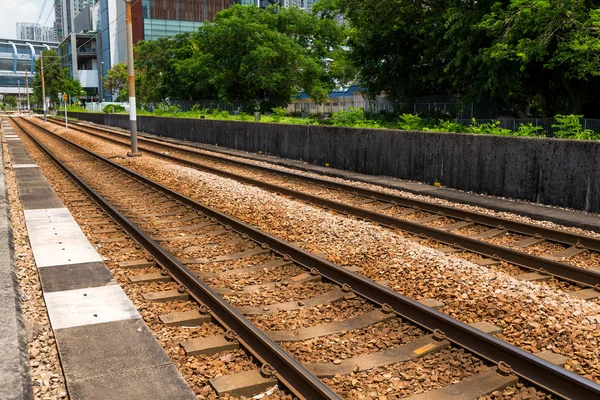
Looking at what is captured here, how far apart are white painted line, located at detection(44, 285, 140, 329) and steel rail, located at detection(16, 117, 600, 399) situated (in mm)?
2535

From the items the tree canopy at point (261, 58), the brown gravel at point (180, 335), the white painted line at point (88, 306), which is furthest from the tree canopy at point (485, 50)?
the white painted line at point (88, 306)

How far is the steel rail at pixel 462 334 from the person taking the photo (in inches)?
182

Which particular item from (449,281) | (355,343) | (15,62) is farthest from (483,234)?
(15,62)

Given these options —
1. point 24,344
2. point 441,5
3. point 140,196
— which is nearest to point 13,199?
point 140,196

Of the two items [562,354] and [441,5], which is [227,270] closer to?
[562,354]

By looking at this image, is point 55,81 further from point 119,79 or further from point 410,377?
point 410,377

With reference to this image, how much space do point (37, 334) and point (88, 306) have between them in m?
0.82

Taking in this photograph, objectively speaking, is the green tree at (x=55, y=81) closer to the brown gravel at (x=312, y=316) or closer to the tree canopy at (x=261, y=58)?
the tree canopy at (x=261, y=58)

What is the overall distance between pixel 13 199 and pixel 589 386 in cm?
1402

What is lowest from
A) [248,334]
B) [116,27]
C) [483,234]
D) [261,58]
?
[248,334]

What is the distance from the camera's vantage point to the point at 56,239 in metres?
10.3

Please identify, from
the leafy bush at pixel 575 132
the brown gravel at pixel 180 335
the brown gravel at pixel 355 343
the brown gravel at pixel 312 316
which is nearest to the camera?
the brown gravel at pixel 180 335

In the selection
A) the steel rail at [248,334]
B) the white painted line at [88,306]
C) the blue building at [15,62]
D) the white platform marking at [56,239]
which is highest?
the blue building at [15,62]

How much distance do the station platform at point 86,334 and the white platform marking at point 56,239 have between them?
16 mm
